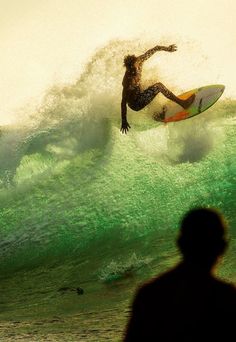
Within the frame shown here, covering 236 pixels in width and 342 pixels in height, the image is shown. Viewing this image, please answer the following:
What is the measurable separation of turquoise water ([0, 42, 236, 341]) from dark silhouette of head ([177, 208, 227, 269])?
8.60ft

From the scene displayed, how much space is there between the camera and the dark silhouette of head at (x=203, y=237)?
165cm

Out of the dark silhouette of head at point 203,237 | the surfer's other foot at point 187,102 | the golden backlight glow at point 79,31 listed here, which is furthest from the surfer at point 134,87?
the dark silhouette of head at point 203,237

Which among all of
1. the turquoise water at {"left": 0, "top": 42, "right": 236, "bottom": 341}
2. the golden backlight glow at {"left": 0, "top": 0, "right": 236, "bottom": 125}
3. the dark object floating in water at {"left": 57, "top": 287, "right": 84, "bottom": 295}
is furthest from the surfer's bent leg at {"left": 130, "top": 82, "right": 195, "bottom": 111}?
the golden backlight glow at {"left": 0, "top": 0, "right": 236, "bottom": 125}

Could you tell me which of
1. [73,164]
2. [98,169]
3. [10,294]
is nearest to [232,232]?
[10,294]

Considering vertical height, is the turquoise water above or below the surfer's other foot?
below

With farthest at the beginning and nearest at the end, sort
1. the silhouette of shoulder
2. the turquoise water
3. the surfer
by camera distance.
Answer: the surfer, the turquoise water, the silhouette of shoulder

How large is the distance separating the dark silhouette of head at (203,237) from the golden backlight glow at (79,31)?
489 inches

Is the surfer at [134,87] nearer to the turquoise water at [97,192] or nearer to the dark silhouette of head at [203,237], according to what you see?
the turquoise water at [97,192]

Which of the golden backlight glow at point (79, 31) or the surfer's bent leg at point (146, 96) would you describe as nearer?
the surfer's bent leg at point (146, 96)

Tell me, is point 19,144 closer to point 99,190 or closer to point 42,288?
point 99,190

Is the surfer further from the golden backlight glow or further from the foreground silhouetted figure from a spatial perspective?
the foreground silhouetted figure

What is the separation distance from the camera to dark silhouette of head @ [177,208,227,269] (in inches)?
65.1

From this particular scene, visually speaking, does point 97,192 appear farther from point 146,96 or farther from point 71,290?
point 71,290

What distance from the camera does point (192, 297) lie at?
162cm
